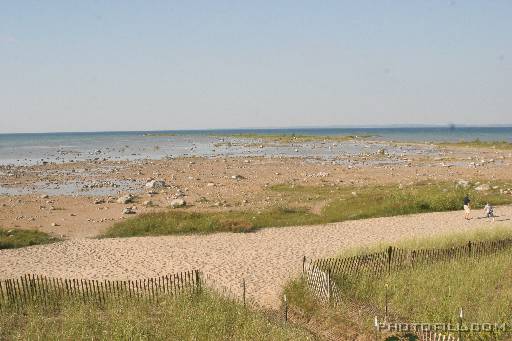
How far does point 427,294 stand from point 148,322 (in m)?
7.75

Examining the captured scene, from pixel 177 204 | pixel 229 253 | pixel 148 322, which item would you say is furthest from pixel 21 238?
pixel 148 322

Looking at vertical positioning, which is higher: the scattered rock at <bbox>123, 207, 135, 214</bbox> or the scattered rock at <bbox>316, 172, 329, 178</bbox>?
the scattered rock at <bbox>316, 172, 329, 178</bbox>

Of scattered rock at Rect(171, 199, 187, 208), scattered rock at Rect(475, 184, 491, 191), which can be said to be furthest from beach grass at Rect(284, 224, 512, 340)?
scattered rock at Rect(475, 184, 491, 191)

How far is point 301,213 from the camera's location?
110ft

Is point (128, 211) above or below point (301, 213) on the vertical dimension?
below

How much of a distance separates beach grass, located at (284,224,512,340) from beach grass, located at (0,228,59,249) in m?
16.3

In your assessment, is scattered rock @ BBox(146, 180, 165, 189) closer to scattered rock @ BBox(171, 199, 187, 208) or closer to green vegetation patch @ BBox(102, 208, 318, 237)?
scattered rock @ BBox(171, 199, 187, 208)

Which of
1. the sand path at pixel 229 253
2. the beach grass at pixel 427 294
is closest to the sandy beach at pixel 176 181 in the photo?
the sand path at pixel 229 253

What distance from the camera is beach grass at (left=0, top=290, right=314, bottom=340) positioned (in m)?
12.3

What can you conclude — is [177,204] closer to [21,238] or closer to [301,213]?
[301,213]

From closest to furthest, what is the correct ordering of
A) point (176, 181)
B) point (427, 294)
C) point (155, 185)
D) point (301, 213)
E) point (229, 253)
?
point (427, 294) → point (229, 253) → point (301, 213) → point (155, 185) → point (176, 181)

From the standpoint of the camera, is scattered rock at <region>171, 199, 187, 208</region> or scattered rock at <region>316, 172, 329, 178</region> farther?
scattered rock at <region>316, 172, 329, 178</region>

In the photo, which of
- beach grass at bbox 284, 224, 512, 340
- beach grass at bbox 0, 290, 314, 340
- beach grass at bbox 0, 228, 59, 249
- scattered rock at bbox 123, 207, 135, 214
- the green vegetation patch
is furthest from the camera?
scattered rock at bbox 123, 207, 135, 214

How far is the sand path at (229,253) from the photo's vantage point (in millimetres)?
20828
